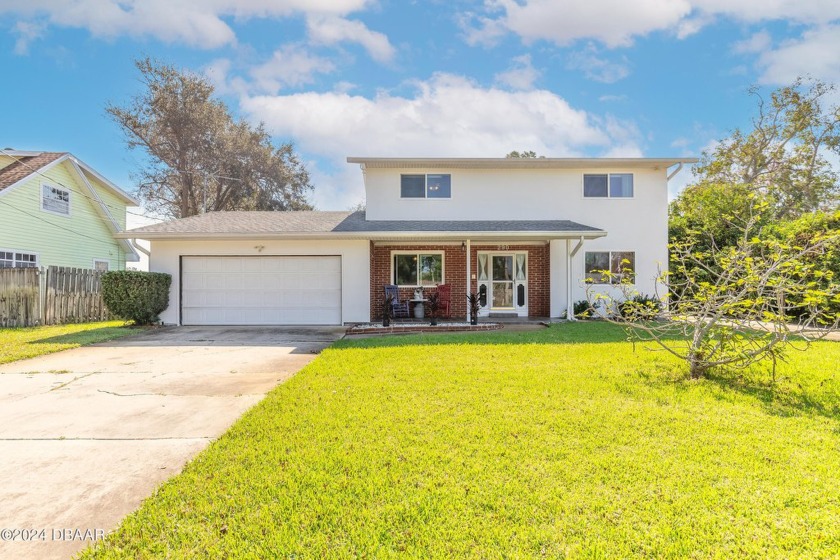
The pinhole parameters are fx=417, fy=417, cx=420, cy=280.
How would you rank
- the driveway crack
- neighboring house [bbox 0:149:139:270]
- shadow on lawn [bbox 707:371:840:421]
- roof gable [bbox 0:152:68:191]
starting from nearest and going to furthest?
shadow on lawn [bbox 707:371:840:421] → the driveway crack → neighboring house [bbox 0:149:139:270] → roof gable [bbox 0:152:68:191]

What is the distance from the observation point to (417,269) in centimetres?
1344

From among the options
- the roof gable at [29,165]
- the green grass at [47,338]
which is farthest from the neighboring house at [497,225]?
the roof gable at [29,165]

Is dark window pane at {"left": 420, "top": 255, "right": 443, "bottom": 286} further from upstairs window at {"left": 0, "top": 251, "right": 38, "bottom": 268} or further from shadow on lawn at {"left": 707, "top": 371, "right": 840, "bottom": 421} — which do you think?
upstairs window at {"left": 0, "top": 251, "right": 38, "bottom": 268}

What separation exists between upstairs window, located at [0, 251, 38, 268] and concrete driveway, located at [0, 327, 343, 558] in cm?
891

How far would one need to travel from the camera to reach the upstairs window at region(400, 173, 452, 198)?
13586mm

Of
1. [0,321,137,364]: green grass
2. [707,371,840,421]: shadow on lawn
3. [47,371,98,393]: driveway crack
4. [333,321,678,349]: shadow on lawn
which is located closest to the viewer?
[707,371,840,421]: shadow on lawn

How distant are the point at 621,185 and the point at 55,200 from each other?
20363mm

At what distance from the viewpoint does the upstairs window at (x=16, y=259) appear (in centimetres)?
1357

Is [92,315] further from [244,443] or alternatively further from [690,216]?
[690,216]

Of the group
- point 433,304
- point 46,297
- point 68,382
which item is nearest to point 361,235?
point 433,304

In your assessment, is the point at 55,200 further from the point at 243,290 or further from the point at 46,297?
the point at 243,290

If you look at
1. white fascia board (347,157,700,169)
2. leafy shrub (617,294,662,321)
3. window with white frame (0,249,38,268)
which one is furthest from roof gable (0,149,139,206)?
leafy shrub (617,294,662,321)

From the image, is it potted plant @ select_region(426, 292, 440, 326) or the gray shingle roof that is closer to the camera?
the gray shingle roof

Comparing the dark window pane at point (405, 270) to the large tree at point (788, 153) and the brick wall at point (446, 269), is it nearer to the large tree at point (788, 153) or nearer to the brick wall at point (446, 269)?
the brick wall at point (446, 269)
